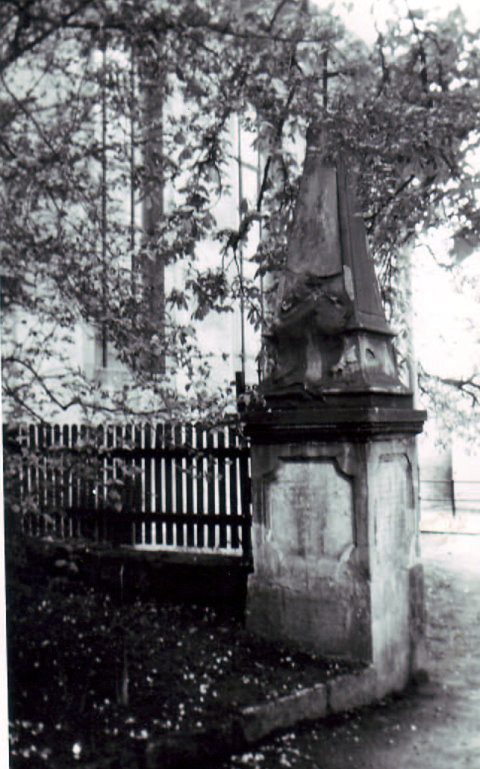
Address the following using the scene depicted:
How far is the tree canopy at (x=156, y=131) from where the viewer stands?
3.29 metres

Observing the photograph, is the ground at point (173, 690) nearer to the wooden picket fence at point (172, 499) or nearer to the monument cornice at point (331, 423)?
the wooden picket fence at point (172, 499)

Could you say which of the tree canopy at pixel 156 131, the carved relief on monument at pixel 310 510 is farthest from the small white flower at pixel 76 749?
the carved relief on monument at pixel 310 510

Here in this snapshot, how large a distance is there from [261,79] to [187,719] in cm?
292

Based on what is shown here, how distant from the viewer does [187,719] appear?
335 centimetres

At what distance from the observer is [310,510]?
4348 millimetres

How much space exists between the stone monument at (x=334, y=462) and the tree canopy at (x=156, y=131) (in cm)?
33

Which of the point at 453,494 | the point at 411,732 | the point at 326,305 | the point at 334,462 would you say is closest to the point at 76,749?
the point at 411,732

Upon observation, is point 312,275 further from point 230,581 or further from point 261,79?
point 230,581

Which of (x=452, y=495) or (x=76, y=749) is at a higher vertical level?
(x=452, y=495)

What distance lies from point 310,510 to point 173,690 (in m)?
1.22

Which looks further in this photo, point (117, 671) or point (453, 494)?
point (453, 494)

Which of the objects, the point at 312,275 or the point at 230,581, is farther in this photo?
the point at 230,581

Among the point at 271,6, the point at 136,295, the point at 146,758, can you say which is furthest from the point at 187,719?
the point at 271,6

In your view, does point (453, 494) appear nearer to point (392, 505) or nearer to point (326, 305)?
point (392, 505)
